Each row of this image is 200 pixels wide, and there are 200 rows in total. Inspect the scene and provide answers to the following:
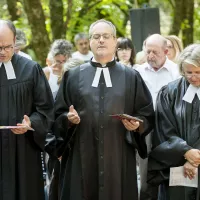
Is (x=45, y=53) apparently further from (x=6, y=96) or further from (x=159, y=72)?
(x=6, y=96)

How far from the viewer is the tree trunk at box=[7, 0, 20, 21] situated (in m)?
15.9

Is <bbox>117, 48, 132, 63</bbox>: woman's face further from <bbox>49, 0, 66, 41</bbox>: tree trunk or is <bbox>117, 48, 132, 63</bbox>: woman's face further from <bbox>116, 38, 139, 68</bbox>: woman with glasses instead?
<bbox>49, 0, 66, 41</bbox>: tree trunk

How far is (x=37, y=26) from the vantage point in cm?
1245

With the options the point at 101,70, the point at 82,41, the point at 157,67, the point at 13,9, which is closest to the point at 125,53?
the point at 157,67

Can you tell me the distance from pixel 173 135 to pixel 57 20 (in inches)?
293

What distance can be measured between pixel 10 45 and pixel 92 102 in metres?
1.03

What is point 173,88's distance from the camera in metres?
6.54

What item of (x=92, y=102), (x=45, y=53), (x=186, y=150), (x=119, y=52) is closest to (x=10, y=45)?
(x=92, y=102)

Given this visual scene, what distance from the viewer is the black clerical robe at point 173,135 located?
630cm

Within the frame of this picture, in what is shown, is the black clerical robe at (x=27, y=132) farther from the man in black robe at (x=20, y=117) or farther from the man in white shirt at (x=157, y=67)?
the man in white shirt at (x=157, y=67)

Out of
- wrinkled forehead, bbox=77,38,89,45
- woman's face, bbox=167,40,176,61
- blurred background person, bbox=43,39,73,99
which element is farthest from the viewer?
wrinkled forehead, bbox=77,38,89,45

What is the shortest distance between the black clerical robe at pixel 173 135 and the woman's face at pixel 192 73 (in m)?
0.18

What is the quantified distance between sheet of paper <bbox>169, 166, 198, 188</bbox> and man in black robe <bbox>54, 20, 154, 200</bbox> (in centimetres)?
41

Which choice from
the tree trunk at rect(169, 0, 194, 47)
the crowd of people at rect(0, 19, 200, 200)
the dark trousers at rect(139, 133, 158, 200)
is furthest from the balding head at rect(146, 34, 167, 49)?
the tree trunk at rect(169, 0, 194, 47)
